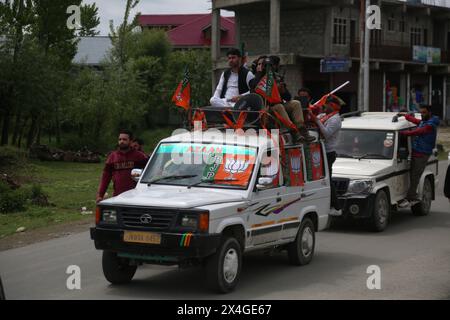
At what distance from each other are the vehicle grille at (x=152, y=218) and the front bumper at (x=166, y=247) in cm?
13

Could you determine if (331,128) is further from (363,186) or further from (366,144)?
(366,144)

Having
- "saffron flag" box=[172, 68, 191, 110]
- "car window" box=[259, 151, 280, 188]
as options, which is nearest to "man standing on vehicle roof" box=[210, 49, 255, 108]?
"saffron flag" box=[172, 68, 191, 110]

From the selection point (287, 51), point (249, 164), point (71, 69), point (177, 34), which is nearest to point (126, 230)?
point (249, 164)

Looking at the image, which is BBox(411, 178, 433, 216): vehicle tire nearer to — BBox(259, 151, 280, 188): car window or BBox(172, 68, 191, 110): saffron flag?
BBox(259, 151, 280, 188): car window

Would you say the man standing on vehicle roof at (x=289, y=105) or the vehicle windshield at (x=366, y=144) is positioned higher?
the man standing on vehicle roof at (x=289, y=105)

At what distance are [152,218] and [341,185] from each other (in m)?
6.04

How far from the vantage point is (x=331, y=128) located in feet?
43.4

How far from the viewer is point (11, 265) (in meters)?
11.3

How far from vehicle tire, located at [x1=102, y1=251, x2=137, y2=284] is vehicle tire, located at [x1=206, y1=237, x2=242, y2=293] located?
1.18 meters

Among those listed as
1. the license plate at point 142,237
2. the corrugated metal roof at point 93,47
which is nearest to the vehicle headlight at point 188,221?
the license plate at point 142,237

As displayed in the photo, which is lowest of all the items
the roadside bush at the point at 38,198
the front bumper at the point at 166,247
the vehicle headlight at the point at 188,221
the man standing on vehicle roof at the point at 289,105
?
the roadside bush at the point at 38,198

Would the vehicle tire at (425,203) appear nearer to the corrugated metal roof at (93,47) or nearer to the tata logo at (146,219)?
the tata logo at (146,219)

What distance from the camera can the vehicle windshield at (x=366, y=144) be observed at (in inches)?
605

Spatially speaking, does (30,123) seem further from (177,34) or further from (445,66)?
(177,34)
